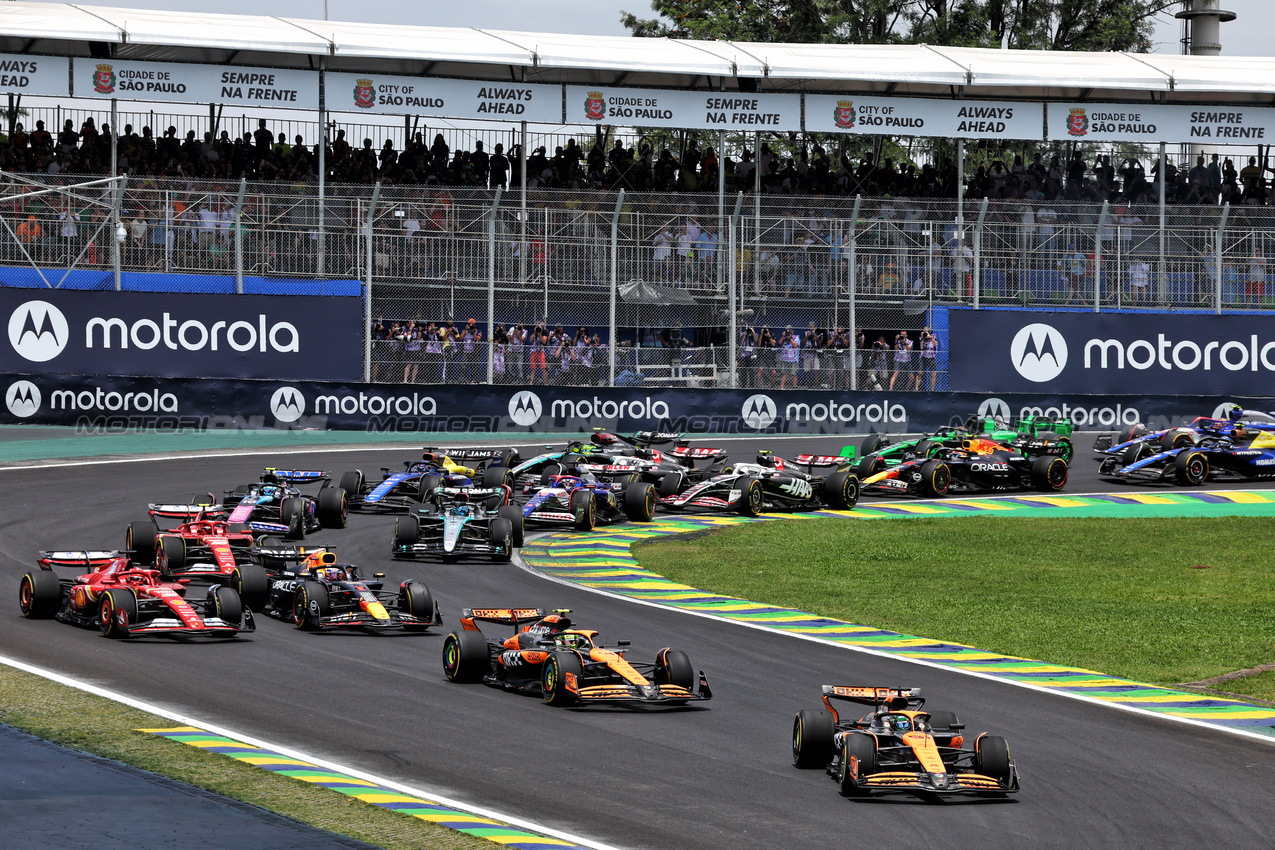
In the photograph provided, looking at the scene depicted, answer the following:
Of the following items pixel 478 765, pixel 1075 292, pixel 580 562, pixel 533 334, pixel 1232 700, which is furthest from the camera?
pixel 1075 292

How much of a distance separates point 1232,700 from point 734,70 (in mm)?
25465

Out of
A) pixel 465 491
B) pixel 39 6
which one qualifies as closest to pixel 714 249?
pixel 465 491

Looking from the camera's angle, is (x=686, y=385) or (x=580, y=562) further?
(x=686, y=385)

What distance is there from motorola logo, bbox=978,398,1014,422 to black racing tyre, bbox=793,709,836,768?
76.6ft

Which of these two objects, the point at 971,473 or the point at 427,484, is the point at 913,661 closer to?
the point at 427,484

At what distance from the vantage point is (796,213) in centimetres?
3259

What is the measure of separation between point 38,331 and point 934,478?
17.0 m

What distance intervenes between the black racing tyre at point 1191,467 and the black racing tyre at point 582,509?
11.3 m

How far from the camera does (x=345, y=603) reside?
47.5 ft

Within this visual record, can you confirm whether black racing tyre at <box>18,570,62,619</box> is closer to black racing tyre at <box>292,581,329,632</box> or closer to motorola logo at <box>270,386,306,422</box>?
black racing tyre at <box>292,581,329,632</box>

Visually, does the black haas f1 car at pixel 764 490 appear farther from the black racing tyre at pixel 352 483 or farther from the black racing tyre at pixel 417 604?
the black racing tyre at pixel 417 604

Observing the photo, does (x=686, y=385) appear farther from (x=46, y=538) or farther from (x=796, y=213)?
(x=46, y=538)

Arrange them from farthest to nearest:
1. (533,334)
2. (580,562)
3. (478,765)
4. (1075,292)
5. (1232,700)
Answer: (1075,292)
(533,334)
(580,562)
(1232,700)
(478,765)

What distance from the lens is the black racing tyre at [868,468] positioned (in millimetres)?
25922
